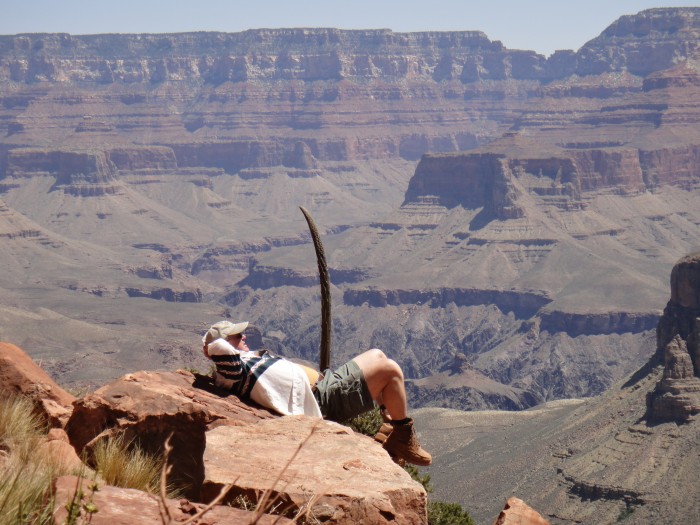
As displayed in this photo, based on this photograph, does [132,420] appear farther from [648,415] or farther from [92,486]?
[648,415]

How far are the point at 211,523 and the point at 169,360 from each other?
432 feet

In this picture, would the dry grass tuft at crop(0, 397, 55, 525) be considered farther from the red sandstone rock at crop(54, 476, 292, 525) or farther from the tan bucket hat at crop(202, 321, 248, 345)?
the tan bucket hat at crop(202, 321, 248, 345)

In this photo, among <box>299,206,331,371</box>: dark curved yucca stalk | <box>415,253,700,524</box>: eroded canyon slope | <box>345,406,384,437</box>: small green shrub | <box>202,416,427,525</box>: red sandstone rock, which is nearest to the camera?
<box>202,416,427,525</box>: red sandstone rock

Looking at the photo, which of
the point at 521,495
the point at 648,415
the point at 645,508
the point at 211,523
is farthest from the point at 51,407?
the point at 648,415

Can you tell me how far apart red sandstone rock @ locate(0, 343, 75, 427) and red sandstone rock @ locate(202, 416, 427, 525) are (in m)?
2.52

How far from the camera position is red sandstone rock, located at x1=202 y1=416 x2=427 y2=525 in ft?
39.5

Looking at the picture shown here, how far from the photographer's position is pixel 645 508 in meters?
68.2

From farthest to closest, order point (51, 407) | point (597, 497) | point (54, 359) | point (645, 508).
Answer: point (54, 359) < point (597, 497) < point (645, 508) < point (51, 407)

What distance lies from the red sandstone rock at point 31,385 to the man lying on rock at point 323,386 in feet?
5.90

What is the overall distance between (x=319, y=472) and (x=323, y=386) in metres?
3.37

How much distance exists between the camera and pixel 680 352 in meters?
86.8

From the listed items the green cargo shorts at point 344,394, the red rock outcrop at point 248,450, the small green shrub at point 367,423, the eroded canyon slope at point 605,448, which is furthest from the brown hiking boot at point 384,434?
the eroded canyon slope at point 605,448

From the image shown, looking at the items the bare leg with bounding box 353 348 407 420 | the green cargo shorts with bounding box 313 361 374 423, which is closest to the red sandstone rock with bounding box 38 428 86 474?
the green cargo shorts with bounding box 313 361 374 423

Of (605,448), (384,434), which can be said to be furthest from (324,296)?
(605,448)
